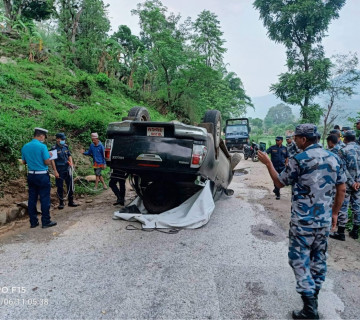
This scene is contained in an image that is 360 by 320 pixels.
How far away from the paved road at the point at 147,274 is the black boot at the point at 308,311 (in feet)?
0.41

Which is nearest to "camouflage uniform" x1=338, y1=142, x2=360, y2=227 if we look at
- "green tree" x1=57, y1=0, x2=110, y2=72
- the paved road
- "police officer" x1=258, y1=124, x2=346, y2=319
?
the paved road

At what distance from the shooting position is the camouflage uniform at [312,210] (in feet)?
7.85

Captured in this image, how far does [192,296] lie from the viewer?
2.58 m

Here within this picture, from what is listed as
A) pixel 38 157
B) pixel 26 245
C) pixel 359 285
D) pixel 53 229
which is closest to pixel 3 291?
pixel 26 245

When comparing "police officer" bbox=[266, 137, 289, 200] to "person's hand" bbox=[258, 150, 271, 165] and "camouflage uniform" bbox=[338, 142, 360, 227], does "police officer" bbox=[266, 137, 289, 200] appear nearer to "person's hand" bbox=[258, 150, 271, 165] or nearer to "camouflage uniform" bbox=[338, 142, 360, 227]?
"camouflage uniform" bbox=[338, 142, 360, 227]

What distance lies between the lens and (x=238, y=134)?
21672 millimetres

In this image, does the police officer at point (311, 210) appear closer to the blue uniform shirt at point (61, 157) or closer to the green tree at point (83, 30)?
the blue uniform shirt at point (61, 157)

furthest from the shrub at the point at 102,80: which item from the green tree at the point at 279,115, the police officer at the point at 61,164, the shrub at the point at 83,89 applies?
the green tree at the point at 279,115

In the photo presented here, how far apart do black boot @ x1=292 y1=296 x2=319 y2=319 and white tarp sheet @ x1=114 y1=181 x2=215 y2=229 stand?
232 centimetres

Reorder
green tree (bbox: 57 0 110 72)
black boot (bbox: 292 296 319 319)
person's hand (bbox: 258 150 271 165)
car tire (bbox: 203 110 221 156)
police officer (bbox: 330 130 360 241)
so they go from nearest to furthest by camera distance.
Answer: black boot (bbox: 292 296 319 319), person's hand (bbox: 258 150 271 165), police officer (bbox: 330 130 360 241), car tire (bbox: 203 110 221 156), green tree (bbox: 57 0 110 72)

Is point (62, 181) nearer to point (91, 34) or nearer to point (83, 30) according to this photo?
point (91, 34)

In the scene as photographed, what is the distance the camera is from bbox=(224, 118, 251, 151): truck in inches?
842

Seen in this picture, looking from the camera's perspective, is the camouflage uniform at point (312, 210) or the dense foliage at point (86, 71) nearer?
the camouflage uniform at point (312, 210)

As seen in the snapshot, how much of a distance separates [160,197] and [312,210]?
3172 mm
